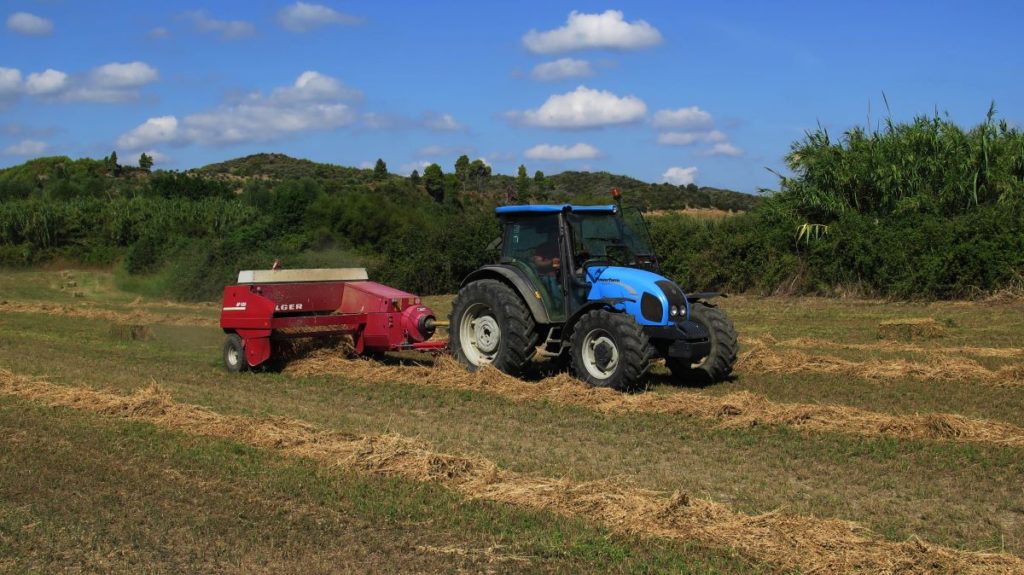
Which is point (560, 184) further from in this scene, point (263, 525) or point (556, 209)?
point (263, 525)

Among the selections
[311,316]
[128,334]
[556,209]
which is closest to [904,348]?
[556,209]

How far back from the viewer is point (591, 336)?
35.5ft

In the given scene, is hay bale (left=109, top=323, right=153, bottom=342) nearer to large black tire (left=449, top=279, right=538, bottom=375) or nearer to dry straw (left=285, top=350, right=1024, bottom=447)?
dry straw (left=285, top=350, right=1024, bottom=447)

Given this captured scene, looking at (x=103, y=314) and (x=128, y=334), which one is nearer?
(x=128, y=334)

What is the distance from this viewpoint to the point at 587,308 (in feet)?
36.1

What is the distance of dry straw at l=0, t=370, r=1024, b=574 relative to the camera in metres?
5.08

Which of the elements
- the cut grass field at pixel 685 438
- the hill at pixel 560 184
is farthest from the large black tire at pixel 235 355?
the hill at pixel 560 184

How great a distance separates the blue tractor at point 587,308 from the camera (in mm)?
10719

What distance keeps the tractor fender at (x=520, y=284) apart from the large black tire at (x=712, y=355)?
5.02 feet

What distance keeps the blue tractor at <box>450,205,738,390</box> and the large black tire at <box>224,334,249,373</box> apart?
2.68m

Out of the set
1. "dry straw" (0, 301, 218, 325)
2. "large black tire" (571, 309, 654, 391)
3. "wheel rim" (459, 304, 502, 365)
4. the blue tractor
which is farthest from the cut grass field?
"dry straw" (0, 301, 218, 325)

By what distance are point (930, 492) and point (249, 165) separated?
3479 inches

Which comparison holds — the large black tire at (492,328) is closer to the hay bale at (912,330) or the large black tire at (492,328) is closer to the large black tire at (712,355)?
the large black tire at (712,355)

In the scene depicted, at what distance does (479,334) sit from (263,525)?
633 centimetres
